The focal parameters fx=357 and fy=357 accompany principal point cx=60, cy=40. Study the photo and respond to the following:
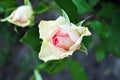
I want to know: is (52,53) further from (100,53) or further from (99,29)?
(100,53)

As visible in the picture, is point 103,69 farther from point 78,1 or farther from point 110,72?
point 78,1

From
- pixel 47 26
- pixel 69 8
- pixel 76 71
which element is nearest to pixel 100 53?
pixel 76 71

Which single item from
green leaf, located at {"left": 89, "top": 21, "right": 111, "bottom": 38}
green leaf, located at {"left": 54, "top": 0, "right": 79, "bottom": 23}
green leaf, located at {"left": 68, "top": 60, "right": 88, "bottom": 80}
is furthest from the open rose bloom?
green leaf, located at {"left": 68, "top": 60, "right": 88, "bottom": 80}

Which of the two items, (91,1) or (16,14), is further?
(91,1)

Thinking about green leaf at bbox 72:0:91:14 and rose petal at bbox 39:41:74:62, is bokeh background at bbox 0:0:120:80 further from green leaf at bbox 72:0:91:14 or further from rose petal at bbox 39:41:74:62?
rose petal at bbox 39:41:74:62

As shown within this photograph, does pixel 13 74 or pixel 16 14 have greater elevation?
pixel 16 14

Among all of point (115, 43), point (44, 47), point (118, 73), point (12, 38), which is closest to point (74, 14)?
point (44, 47)
